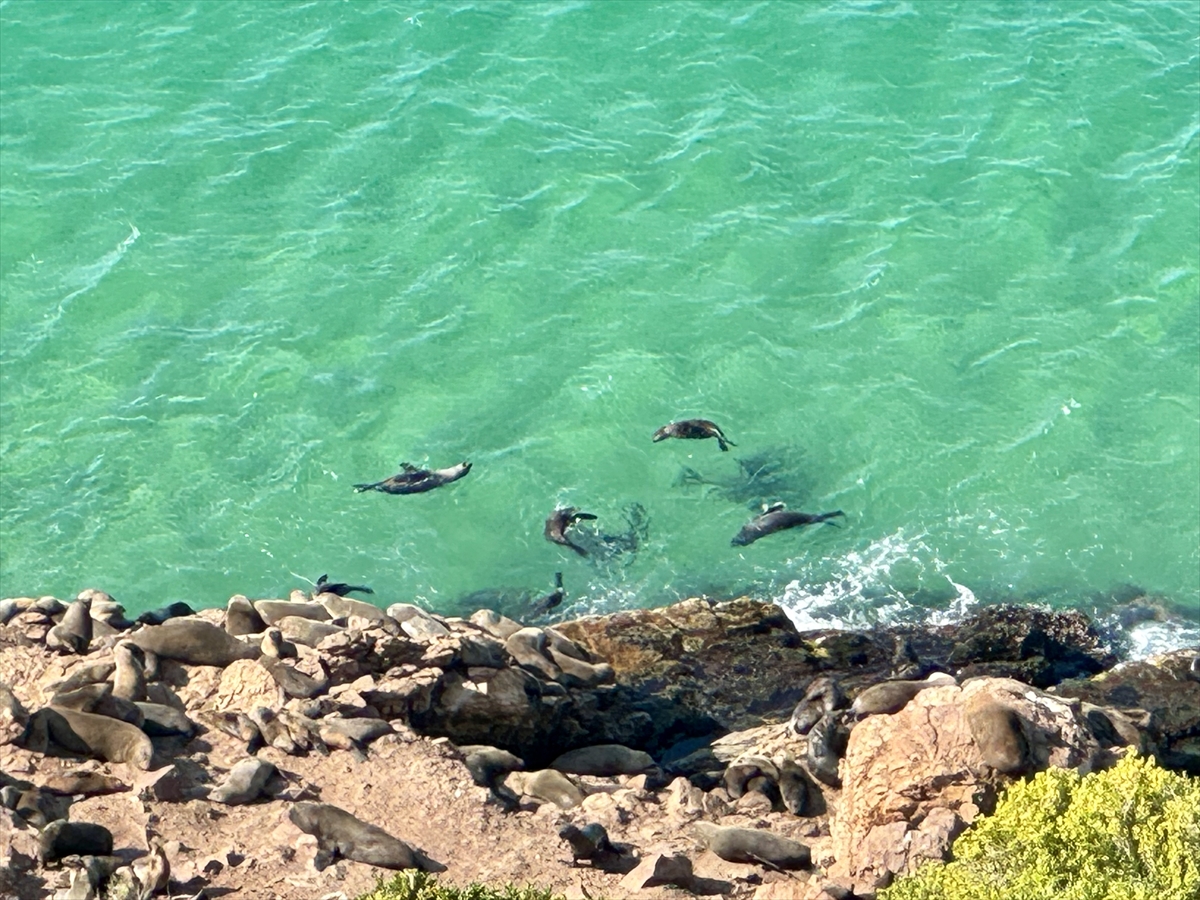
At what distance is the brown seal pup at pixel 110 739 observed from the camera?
61.2 ft

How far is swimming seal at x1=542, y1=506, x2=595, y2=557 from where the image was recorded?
29.2m

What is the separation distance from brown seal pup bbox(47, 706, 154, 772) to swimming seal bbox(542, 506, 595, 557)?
11.3 m

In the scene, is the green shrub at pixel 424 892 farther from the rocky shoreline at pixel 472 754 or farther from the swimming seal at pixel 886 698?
the swimming seal at pixel 886 698

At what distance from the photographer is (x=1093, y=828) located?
15820mm

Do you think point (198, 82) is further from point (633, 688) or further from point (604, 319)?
point (633, 688)

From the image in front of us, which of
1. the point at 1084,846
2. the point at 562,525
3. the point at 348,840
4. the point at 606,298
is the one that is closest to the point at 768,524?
the point at 562,525

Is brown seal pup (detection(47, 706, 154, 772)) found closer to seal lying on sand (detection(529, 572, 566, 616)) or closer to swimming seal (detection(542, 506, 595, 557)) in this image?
seal lying on sand (detection(529, 572, 566, 616))

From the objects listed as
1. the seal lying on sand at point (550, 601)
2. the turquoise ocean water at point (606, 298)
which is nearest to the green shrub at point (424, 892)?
the seal lying on sand at point (550, 601)

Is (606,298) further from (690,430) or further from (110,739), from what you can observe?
(110,739)

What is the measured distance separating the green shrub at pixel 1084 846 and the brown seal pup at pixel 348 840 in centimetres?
492

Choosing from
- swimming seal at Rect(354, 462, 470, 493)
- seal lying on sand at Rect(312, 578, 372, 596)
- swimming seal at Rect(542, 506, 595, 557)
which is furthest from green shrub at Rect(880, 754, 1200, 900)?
swimming seal at Rect(354, 462, 470, 493)

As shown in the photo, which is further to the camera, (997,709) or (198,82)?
(198,82)

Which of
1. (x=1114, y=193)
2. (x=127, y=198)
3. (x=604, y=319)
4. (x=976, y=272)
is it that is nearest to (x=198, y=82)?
(x=127, y=198)

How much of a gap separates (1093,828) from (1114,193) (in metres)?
23.7
